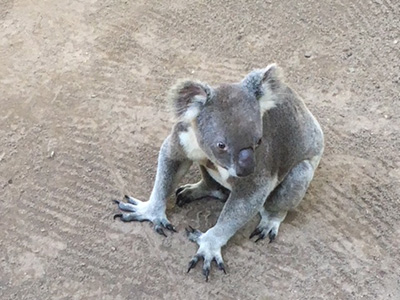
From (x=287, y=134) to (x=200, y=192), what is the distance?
653 mm

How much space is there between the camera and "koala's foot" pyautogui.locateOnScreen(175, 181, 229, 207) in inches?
151

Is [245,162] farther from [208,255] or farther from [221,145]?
[208,255]

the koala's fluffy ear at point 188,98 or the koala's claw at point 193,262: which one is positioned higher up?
the koala's fluffy ear at point 188,98

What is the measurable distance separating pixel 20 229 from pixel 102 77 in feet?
4.06

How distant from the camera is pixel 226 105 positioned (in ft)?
9.93

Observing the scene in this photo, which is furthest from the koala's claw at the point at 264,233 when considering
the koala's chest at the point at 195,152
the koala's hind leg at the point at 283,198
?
the koala's chest at the point at 195,152

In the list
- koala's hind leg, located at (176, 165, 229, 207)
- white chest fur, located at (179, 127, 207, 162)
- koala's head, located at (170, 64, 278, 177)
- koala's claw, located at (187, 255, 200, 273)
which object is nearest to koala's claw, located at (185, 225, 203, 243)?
koala's claw, located at (187, 255, 200, 273)

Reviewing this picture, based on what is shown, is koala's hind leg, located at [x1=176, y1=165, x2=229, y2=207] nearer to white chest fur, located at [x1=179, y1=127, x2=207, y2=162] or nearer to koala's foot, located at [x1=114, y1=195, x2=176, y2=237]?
koala's foot, located at [x1=114, y1=195, x2=176, y2=237]

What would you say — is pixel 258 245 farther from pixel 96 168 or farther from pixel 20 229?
pixel 20 229

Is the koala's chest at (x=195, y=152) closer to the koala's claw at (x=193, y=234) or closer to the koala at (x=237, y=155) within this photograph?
the koala at (x=237, y=155)

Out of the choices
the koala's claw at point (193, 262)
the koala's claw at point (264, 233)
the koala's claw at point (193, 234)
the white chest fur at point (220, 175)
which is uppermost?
the white chest fur at point (220, 175)

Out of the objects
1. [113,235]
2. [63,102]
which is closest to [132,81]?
[63,102]

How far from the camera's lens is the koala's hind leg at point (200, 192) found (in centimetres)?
385

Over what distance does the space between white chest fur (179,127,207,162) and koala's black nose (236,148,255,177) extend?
0.29m
